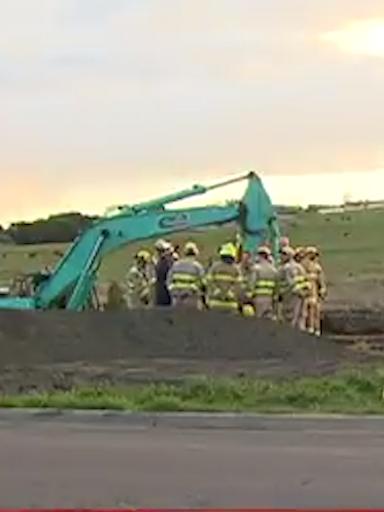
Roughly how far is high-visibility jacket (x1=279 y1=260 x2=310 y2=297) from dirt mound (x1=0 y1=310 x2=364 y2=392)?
5.32 feet

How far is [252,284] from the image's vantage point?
27.7 meters

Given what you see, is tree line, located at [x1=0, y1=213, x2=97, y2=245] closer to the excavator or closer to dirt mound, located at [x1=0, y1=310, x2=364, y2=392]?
the excavator

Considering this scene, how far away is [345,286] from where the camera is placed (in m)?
48.5

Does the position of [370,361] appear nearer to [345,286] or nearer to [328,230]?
[345,286]

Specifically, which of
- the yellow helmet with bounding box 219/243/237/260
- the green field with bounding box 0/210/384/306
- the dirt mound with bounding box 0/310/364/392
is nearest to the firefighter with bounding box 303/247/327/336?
the yellow helmet with bounding box 219/243/237/260

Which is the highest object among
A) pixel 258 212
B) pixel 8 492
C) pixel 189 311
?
pixel 258 212

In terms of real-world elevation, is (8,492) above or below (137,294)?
below

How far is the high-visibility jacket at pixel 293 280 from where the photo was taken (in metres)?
27.8

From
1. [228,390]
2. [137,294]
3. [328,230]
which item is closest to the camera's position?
[228,390]

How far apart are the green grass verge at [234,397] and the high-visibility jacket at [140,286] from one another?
1082 centimetres

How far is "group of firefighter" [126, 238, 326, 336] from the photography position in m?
27.4

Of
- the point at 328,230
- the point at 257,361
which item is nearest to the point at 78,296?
the point at 257,361

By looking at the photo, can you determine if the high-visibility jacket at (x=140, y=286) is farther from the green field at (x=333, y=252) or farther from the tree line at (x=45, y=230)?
the tree line at (x=45, y=230)

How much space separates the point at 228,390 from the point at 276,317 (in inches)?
355
